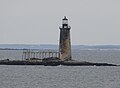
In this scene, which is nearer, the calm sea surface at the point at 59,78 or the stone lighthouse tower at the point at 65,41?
the calm sea surface at the point at 59,78

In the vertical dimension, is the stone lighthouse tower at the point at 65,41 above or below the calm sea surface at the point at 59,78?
above

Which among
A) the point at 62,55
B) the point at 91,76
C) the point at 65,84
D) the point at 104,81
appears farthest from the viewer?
the point at 62,55

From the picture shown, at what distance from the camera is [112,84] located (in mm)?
67375

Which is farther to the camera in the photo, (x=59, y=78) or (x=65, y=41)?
(x=65, y=41)

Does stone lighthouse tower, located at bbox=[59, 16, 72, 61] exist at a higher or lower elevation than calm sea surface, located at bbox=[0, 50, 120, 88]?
higher

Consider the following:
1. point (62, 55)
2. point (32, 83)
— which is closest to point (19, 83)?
point (32, 83)

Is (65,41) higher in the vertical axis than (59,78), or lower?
higher

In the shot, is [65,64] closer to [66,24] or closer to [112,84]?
[66,24]

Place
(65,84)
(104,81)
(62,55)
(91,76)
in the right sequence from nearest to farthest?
1. (65,84)
2. (104,81)
3. (91,76)
4. (62,55)

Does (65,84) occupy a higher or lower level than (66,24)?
lower

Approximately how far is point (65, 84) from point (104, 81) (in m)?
6.53

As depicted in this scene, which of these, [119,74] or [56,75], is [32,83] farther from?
[119,74]

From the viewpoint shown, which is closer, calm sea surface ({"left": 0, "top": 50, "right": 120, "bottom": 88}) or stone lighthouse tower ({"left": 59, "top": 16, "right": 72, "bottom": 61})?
calm sea surface ({"left": 0, "top": 50, "right": 120, "bottom": 88})

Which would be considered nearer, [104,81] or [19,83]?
[19,83]
